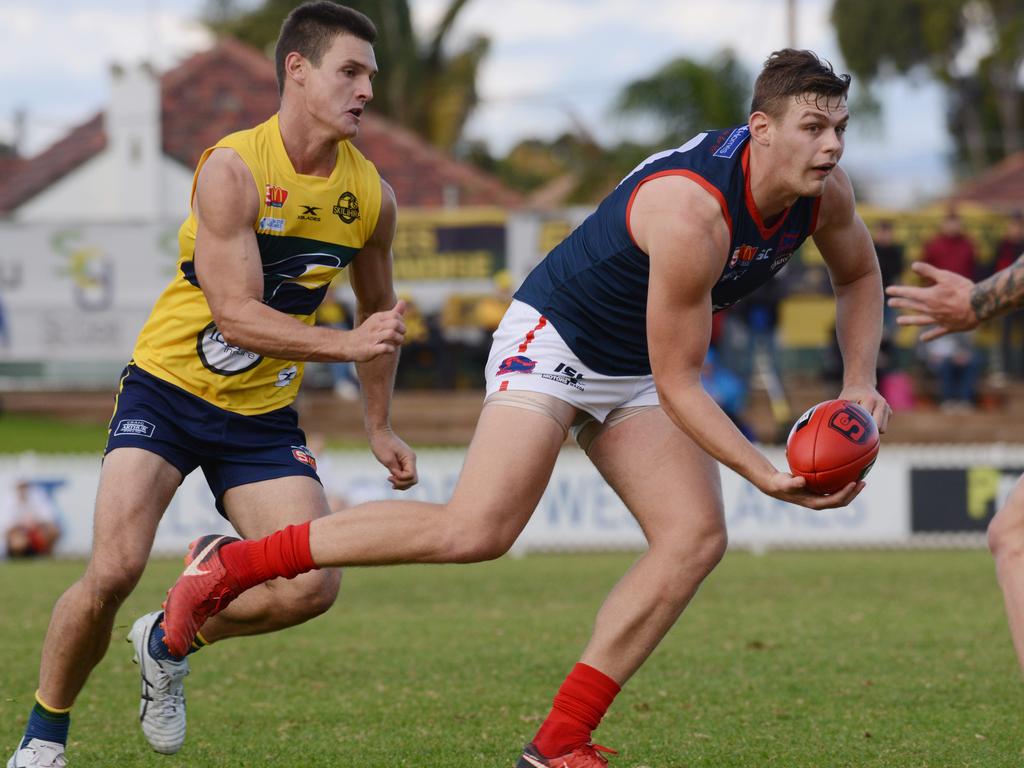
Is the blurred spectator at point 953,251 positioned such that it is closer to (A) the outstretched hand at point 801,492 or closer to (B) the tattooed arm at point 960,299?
(B) the tattooed arm at point 960,299

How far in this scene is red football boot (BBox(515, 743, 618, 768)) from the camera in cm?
478

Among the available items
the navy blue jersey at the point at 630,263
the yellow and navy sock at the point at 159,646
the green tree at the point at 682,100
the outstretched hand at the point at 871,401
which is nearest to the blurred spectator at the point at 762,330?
the green tree at the point at 682,100

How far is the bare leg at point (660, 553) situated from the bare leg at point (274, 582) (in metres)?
1.05

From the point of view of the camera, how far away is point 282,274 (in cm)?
545

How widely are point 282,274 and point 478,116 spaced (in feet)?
99.3

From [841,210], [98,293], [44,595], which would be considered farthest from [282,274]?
[98,293]

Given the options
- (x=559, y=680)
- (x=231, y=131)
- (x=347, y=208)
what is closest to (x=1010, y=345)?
(x=559, y=680)

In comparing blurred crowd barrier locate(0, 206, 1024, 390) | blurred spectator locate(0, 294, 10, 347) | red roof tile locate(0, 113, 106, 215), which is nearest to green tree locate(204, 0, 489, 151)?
red roof tile locate(0, 113, 106, 215)

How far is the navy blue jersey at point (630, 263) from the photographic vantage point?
15.8 feet

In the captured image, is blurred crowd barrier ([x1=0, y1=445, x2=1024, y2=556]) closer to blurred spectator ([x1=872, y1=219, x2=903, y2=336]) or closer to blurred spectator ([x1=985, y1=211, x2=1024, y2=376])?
blurred spectator ([x1=872, y1=219, x2=903, y2=336])

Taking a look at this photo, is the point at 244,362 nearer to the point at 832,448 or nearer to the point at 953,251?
the point at 832,448

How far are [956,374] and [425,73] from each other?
53.4ft

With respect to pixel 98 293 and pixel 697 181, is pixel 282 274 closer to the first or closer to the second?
pixel 697 181

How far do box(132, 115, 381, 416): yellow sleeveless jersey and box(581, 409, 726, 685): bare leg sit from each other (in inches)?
55.2
